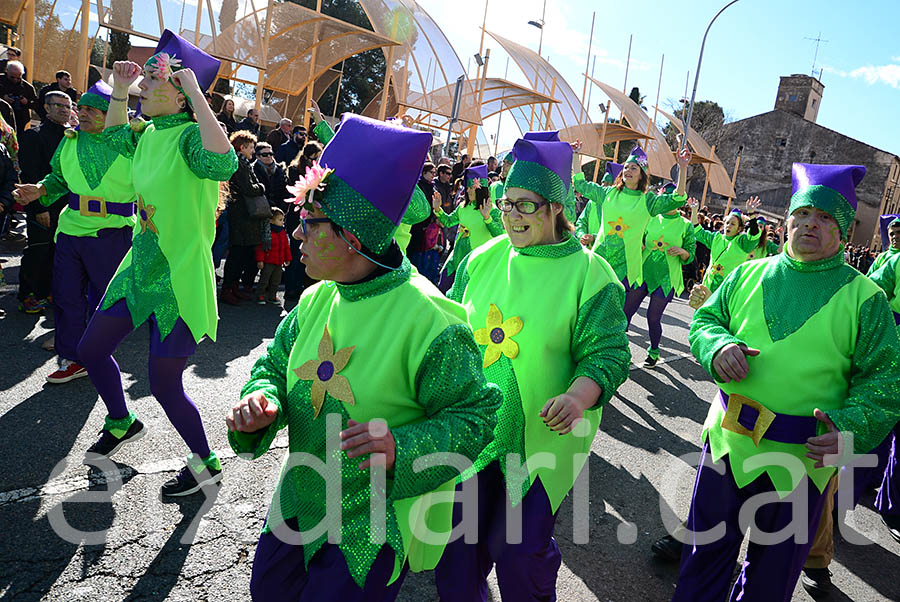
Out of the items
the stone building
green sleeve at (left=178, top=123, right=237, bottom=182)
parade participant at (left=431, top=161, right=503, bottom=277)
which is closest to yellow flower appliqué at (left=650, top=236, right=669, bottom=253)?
parade participant at (left=431, top=161, right=503, bottom=277)

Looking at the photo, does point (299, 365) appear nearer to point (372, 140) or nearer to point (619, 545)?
point (372, 140)

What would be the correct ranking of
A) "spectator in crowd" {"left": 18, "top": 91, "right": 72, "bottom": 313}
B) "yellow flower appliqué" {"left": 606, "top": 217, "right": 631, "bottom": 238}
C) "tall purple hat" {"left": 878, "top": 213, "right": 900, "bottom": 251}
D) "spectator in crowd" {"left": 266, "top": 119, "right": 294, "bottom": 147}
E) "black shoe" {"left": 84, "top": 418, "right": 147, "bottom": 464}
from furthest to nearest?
"spectator in crowd" {"left": 266, "top": 119, "right": 294, "bottom": 147} < "yellow flower appliqué" {"left": 606, "top": 217, "right": 631, "bottom": 238} < "spectator in crowd" {"left": 18, "top": 91, "right": 72, "bottom": 313} < "tall purple hat" {"left": 878, "top": 213, "right": 900, "bottom": 251} < "black shoe" {"left": 84, "top": 418, "right": 147, "bottom": 464}

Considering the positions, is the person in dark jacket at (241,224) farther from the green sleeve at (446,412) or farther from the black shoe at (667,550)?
the green sleeve at (446,412)

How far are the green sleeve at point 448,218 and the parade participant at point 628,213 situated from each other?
1810mm

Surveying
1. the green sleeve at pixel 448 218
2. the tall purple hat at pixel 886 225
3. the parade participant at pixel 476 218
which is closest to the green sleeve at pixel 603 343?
the tall purple hat at pixel 886 225

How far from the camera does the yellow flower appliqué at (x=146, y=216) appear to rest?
325cm

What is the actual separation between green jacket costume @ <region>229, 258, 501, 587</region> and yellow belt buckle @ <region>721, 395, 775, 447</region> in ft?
4.14

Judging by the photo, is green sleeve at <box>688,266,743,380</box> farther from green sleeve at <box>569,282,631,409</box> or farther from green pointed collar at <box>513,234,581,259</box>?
green pointed collar at <box>513,234,581,259</box>

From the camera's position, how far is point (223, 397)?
15.9ft

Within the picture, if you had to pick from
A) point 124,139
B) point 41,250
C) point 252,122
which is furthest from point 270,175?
point 124,139

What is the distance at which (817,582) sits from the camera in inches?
135

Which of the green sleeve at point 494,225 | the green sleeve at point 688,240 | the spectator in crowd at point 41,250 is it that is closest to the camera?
the spectator in crowd at point 41,250

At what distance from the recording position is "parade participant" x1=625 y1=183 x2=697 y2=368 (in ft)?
24.1

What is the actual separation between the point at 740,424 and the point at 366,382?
1592 millimetres
